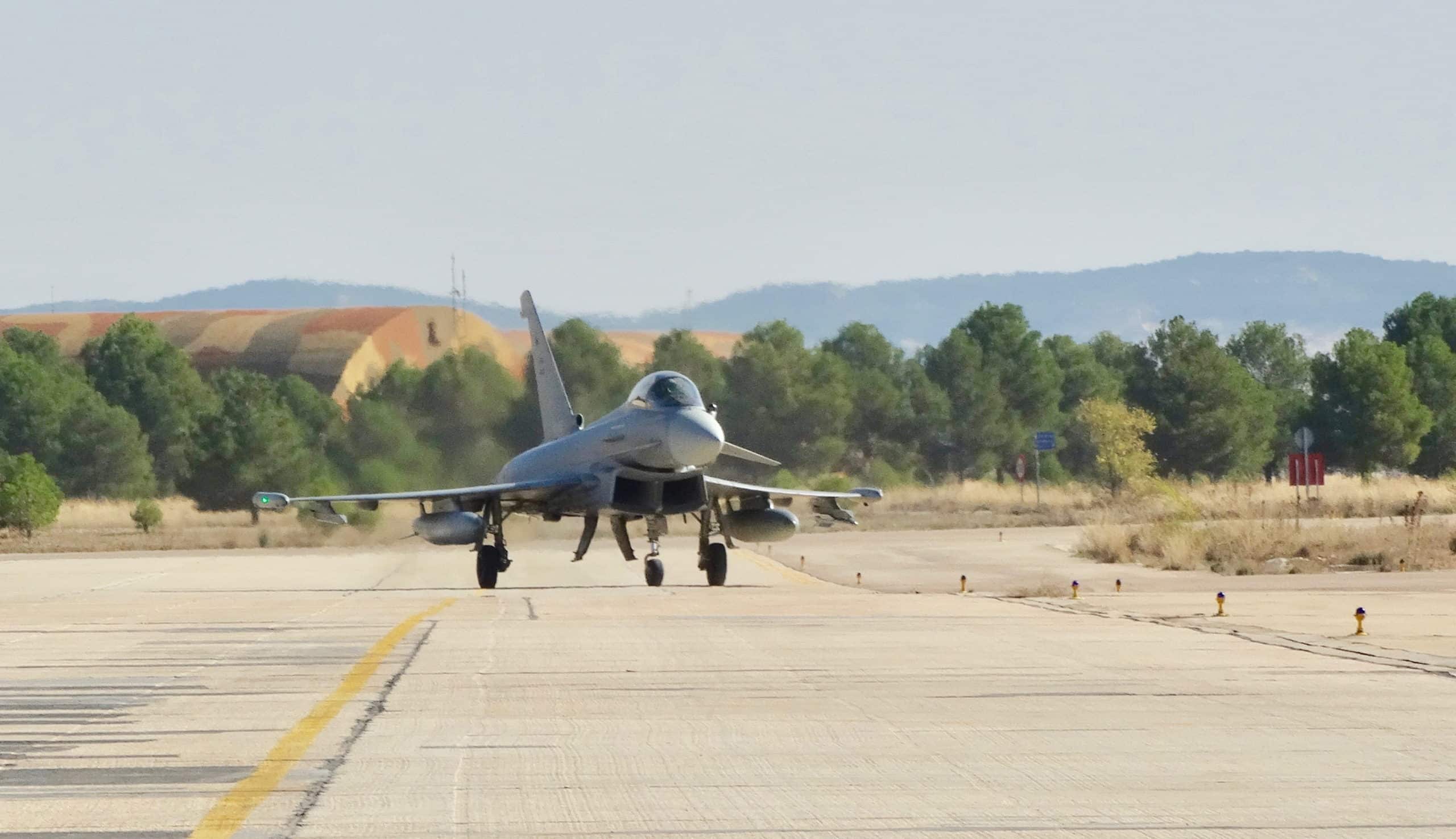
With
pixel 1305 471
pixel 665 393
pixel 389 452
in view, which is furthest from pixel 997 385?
pixel 665 393

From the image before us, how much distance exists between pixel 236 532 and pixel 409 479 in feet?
51.5

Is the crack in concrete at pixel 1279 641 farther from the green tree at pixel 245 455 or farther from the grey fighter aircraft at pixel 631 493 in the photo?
the green tree at pixel 245 455

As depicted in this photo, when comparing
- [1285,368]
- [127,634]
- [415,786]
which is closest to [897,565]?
[127,634]

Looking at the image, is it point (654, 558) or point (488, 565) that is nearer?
point (654, 558)

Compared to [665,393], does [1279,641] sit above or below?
below

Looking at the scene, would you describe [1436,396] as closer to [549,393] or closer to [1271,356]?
[1271,356]

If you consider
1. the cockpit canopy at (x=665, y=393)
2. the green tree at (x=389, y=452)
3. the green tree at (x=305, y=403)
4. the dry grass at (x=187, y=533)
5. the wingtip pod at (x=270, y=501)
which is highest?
the green tree at (x=305, y=403)

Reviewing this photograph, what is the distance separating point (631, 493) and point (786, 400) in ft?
150

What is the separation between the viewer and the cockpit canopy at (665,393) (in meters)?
28.4

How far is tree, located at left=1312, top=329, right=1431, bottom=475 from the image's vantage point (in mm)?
80438

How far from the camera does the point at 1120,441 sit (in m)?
76.1

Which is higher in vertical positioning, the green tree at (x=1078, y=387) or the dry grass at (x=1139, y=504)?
the green tree at (x=1078, y=387)

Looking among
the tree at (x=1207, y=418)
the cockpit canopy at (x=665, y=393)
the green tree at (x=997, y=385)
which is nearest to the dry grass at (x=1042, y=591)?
the cockpit canopy at (x=665, y=393)

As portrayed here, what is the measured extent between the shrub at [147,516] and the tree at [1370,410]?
51210mm
